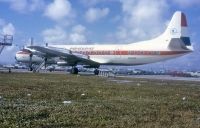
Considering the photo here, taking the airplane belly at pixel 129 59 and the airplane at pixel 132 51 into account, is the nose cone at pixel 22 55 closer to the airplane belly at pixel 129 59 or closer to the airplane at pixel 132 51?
the airplane at pixel 132 51

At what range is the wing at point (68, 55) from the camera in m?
76.9

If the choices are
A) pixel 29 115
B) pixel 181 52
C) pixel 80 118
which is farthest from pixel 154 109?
pixel 181 52

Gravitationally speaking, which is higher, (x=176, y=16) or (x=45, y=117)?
(x=176, y=16)

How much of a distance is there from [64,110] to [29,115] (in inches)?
81.0

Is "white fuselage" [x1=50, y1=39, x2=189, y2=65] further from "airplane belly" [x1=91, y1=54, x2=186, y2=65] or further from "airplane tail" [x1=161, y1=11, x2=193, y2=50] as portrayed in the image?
"airplane tail" [x1=161, y1=11, x2=193, y2=50]

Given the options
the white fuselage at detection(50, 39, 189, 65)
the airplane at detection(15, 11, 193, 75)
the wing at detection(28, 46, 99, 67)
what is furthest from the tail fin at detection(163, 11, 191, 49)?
the wing at detection(28, 46, 99, 67)

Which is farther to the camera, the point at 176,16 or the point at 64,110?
the point at 176,16

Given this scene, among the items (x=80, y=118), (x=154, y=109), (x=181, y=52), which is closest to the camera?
(x=80, y=118)

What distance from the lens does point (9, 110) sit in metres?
16.1

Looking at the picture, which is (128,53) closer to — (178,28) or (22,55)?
(178,28)

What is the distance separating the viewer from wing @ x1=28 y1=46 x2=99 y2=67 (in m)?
76.9

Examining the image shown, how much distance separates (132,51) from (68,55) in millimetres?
11135

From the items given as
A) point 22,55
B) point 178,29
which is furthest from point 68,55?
point 178,29

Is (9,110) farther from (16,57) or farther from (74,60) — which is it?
(16,57)
